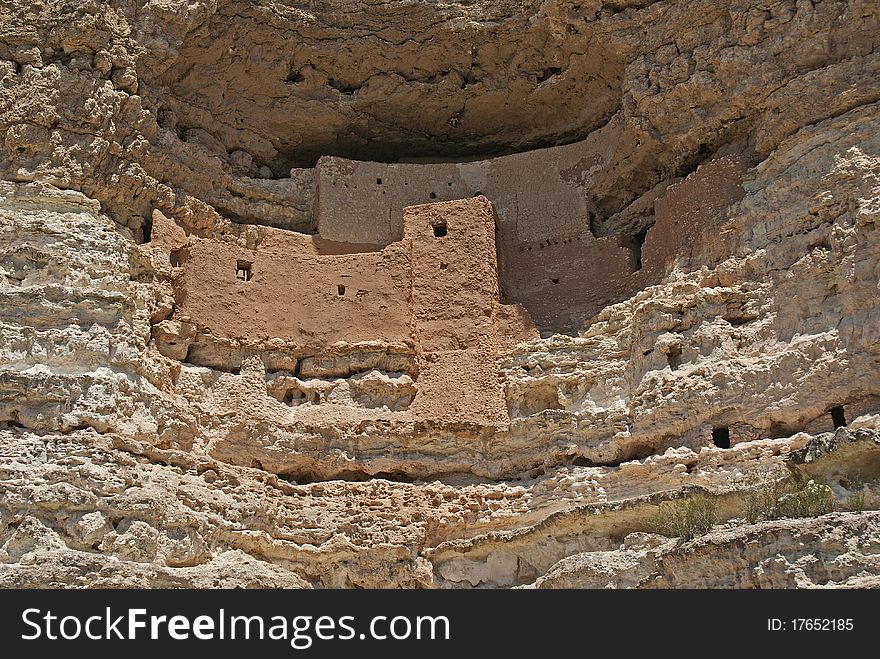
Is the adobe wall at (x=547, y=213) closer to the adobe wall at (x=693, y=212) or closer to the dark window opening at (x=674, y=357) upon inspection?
the adobe wall at (x=693, y=212)

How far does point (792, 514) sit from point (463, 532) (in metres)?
4.62

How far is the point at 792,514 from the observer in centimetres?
1240

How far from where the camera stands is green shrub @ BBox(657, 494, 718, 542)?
13.2 m

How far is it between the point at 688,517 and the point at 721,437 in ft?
6.39

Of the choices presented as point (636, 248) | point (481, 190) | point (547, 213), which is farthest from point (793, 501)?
point (481, 190)

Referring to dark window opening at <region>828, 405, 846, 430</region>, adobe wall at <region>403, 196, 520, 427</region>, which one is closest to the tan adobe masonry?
adobe wall at <region>403, 196, 520, 427</region>

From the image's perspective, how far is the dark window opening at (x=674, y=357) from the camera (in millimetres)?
16000

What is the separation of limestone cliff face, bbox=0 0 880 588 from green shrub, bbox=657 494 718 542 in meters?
0.13

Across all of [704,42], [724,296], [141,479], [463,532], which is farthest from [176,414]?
[704,42]

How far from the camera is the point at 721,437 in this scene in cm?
Answer: 1512

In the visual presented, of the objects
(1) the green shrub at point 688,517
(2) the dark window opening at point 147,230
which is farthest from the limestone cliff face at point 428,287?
(1) the green shrub at point 688,517

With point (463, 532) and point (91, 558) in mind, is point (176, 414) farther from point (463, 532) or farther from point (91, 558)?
point (463, 532)

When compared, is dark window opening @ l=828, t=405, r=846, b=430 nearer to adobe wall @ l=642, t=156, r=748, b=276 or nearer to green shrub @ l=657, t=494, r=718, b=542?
green shrub @ l=657, t=494, r=718, b=542

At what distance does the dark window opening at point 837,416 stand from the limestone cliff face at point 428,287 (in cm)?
4
